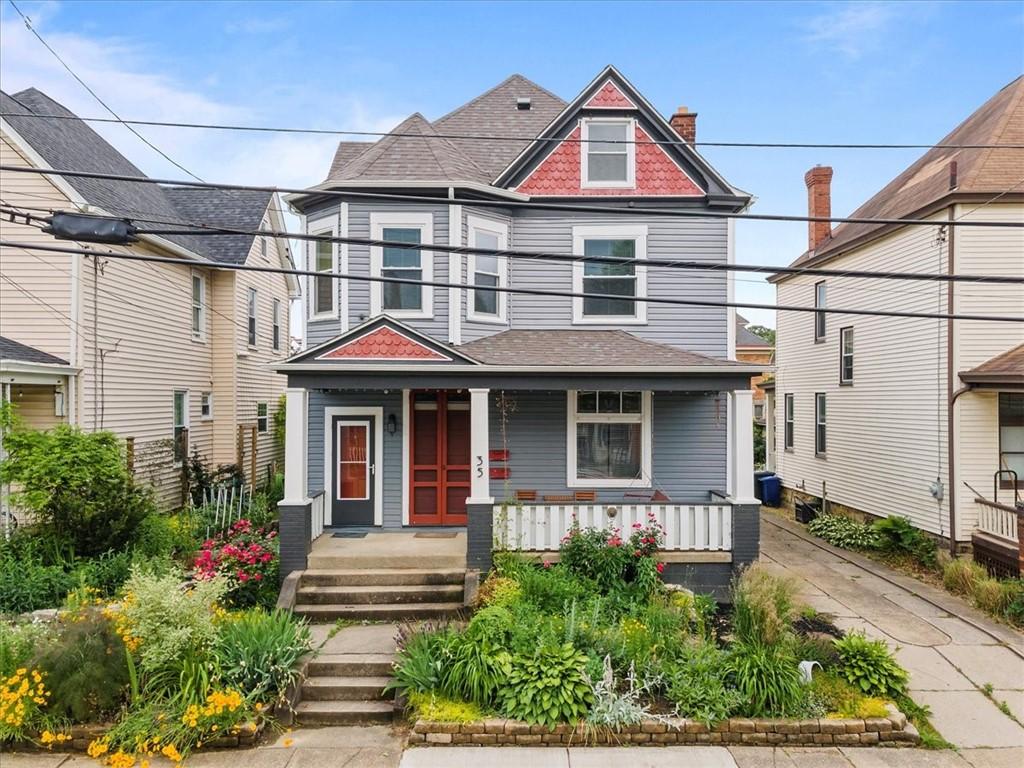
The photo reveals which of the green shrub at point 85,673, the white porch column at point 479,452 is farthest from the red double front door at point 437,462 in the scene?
the green shrub at point 85,673

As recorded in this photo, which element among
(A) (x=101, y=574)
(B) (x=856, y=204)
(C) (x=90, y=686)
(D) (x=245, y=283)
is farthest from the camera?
(B) (x=856, y=204)

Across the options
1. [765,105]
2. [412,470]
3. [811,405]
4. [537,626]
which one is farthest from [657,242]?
[811,405]

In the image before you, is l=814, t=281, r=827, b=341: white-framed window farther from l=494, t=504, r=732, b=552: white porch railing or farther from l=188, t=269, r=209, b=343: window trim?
l=188, t=269, r=209, b=343: window trim

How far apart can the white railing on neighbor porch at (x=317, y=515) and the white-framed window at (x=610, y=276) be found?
5.53 metres

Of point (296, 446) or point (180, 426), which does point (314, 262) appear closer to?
point (296, 446)

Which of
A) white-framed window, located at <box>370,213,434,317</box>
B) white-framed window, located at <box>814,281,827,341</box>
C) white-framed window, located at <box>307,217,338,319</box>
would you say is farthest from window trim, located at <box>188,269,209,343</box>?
white-framed window, located at <box>814,281,827,341</box>

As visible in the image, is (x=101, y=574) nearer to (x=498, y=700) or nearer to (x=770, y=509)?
(x=498, y=700)

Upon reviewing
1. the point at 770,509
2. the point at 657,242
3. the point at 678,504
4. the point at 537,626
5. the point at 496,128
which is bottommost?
the point at 770,509

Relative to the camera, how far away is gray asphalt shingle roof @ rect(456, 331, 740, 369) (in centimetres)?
936

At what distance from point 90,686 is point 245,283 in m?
13.4

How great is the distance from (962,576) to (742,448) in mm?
4818

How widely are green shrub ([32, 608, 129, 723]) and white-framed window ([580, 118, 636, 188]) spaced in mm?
9904

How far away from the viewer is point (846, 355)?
15641 millimetres

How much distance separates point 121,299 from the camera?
12.4 meters
